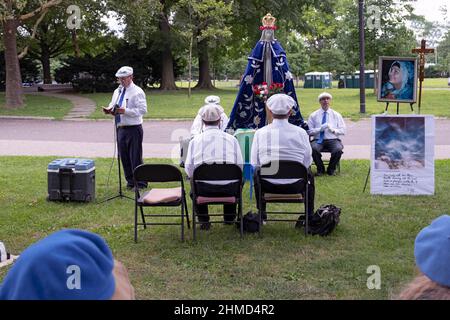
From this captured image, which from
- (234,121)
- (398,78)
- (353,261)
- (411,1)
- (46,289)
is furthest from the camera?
(411,1)

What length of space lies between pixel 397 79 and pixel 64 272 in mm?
7979

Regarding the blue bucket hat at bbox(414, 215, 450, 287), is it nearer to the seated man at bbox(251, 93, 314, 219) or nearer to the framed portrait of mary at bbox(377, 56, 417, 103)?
the seated man at bbox(251, 93, 314, 219)

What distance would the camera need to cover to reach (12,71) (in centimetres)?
2453

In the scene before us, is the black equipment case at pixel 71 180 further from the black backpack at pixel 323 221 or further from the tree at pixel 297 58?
the tree at pixel 297 58

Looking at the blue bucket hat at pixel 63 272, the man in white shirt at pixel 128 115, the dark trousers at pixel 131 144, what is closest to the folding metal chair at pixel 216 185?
the man in white shirt at pixel 128 115

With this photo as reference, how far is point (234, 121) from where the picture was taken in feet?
31.7

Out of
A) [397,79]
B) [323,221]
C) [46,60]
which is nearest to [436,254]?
[323,221]

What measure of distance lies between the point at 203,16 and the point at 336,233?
25.6 m

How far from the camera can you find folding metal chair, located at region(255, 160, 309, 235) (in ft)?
20.8

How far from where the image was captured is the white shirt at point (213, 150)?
257 inches

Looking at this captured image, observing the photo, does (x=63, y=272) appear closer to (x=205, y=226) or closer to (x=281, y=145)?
(x=281, y=145)

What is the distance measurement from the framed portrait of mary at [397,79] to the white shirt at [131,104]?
11.6ft

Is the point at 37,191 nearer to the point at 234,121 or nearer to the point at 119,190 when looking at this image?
the point at 119,190
